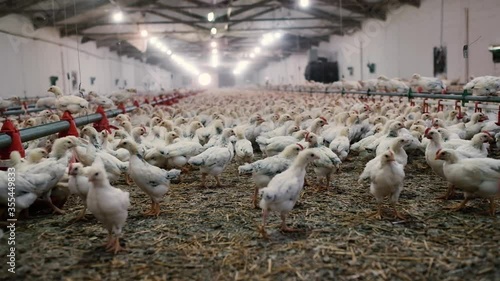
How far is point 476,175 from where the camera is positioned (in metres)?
3.81

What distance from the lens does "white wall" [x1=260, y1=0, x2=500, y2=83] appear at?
9.70m

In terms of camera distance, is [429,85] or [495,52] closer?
[495,52]

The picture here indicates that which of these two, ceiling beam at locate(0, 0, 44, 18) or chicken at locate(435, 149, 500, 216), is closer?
chicken at locate(435, 149, 500, 216)

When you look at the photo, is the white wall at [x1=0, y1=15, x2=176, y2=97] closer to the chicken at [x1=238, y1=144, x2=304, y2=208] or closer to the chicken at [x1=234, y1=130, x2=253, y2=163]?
the chicken at [x1=234, y1=130, x2=253, y2=163]

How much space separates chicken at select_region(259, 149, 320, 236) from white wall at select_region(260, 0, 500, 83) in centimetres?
758

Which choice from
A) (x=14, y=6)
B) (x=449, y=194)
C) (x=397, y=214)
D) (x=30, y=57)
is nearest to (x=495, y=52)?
(x=449, y=194)

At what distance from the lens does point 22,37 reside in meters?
11.2

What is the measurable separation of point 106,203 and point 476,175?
3156 millimetres

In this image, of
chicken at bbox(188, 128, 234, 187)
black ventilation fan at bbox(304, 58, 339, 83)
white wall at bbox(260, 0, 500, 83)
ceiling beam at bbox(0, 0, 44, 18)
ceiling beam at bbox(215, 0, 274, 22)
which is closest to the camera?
chicken at bbox(188, 128, 234, 187)

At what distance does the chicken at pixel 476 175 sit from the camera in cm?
379

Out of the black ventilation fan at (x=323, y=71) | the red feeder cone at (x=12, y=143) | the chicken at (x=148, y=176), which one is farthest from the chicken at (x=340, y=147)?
the black ventilation fan at (x=323, y=71)

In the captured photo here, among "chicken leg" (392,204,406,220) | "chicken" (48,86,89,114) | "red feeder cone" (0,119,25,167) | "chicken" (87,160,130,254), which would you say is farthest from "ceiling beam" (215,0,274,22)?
"chicken" (87,160,130,254)

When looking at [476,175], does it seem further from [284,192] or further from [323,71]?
[323,71]

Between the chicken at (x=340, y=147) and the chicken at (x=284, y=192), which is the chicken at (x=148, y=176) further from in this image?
the chicken at (x=340, y=147)
